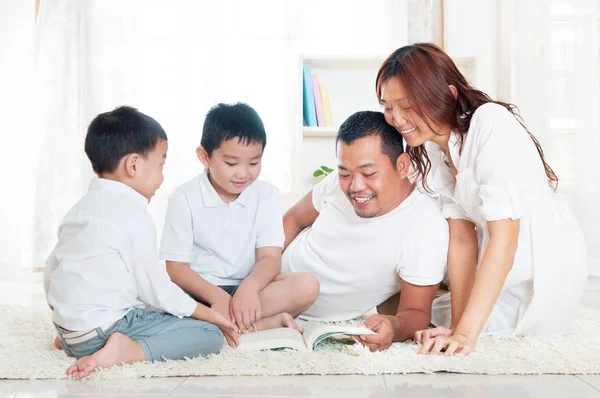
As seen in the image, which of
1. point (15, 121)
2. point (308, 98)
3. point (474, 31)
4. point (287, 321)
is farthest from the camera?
point (15, 121)

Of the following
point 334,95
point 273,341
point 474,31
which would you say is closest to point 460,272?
point 273,341

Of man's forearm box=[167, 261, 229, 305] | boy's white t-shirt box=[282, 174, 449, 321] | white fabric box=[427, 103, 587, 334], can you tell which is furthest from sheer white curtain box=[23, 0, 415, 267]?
white fabric box=[427, 103, 587, 334]

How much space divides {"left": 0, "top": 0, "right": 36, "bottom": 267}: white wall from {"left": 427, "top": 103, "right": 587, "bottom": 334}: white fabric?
3080mm

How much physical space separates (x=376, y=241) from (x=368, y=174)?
22 centimetres

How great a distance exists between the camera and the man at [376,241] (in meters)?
1.88

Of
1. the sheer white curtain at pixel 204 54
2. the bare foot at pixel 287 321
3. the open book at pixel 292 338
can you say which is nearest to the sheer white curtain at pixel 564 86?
the sheer white curtain at pixel 204 54

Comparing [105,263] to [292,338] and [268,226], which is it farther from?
[268,226]

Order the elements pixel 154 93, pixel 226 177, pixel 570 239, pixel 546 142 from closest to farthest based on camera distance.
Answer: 1. pixel 570 239
2. pixel 226 177
3. pixel 546 142
4. pixel 154 93

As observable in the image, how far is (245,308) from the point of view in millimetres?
1892

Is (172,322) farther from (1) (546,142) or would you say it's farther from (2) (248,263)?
(1) (546,142)

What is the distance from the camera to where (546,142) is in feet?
12.2

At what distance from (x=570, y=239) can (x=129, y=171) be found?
3.74 feet

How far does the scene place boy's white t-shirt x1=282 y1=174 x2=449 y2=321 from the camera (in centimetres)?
191

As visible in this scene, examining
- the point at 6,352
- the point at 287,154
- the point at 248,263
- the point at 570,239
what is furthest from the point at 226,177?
the point at 287,154
